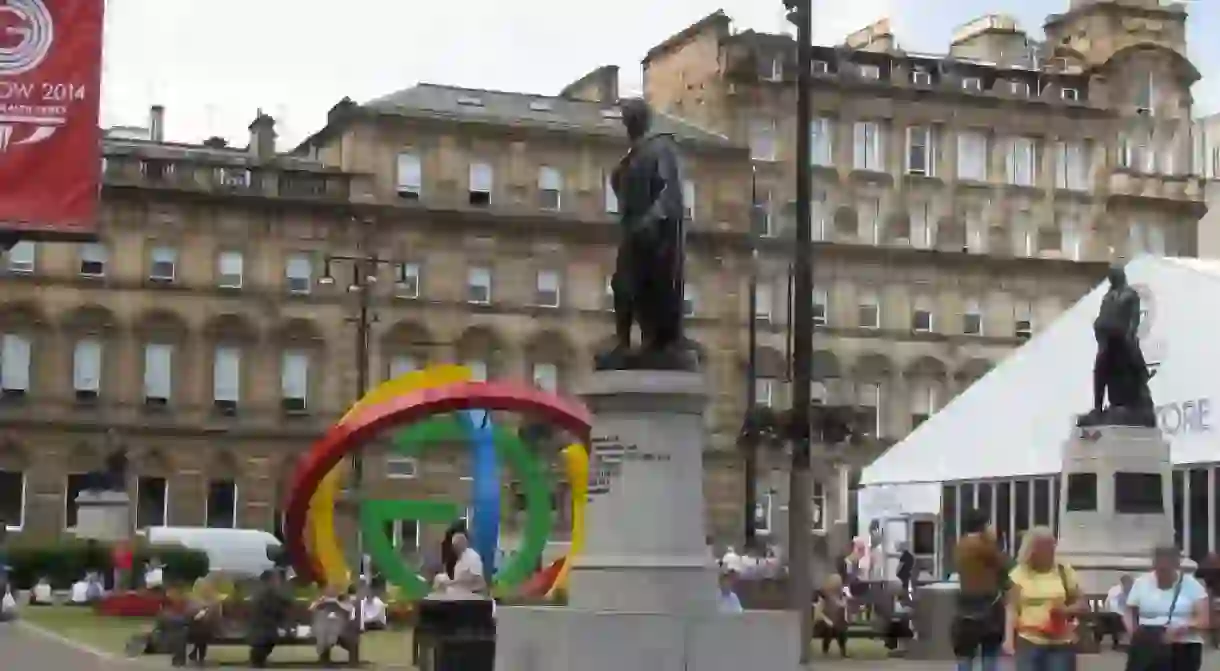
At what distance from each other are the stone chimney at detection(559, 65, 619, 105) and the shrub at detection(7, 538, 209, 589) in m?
35.2

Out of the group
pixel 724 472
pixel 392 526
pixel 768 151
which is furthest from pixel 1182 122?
pixel 392 526

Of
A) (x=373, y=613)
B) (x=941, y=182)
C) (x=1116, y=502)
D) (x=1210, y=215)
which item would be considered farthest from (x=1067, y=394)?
(x=1210, y=215)

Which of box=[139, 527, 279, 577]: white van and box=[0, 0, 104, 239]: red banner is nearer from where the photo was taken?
box=[0, 0, 104, 239]: red banner

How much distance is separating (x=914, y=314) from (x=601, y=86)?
50.0 feet

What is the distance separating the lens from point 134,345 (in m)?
64.4

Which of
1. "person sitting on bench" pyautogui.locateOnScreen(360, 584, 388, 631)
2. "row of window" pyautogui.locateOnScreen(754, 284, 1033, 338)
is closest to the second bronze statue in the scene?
"person sitting on bench" pyautogui.locateOnScreen(360, 584, 388, 631)

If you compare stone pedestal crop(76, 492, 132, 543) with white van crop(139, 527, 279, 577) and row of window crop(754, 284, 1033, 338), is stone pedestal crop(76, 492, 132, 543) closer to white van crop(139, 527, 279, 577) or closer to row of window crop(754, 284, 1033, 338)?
white van crop(139, 527, 279, 577)

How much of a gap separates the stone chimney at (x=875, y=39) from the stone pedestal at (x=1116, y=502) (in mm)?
50588

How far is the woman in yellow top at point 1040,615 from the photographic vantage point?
13422 mm

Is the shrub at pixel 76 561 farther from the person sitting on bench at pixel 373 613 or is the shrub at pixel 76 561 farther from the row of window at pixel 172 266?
the row of window at pixel 172 266

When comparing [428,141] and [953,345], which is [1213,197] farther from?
[428,141]

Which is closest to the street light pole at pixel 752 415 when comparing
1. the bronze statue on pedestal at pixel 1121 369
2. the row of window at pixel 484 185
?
the row of window at pixel 484 185

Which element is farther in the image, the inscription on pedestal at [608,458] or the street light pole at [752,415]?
the street light pole at [752,415]

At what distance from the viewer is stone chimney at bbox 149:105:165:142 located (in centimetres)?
7188
